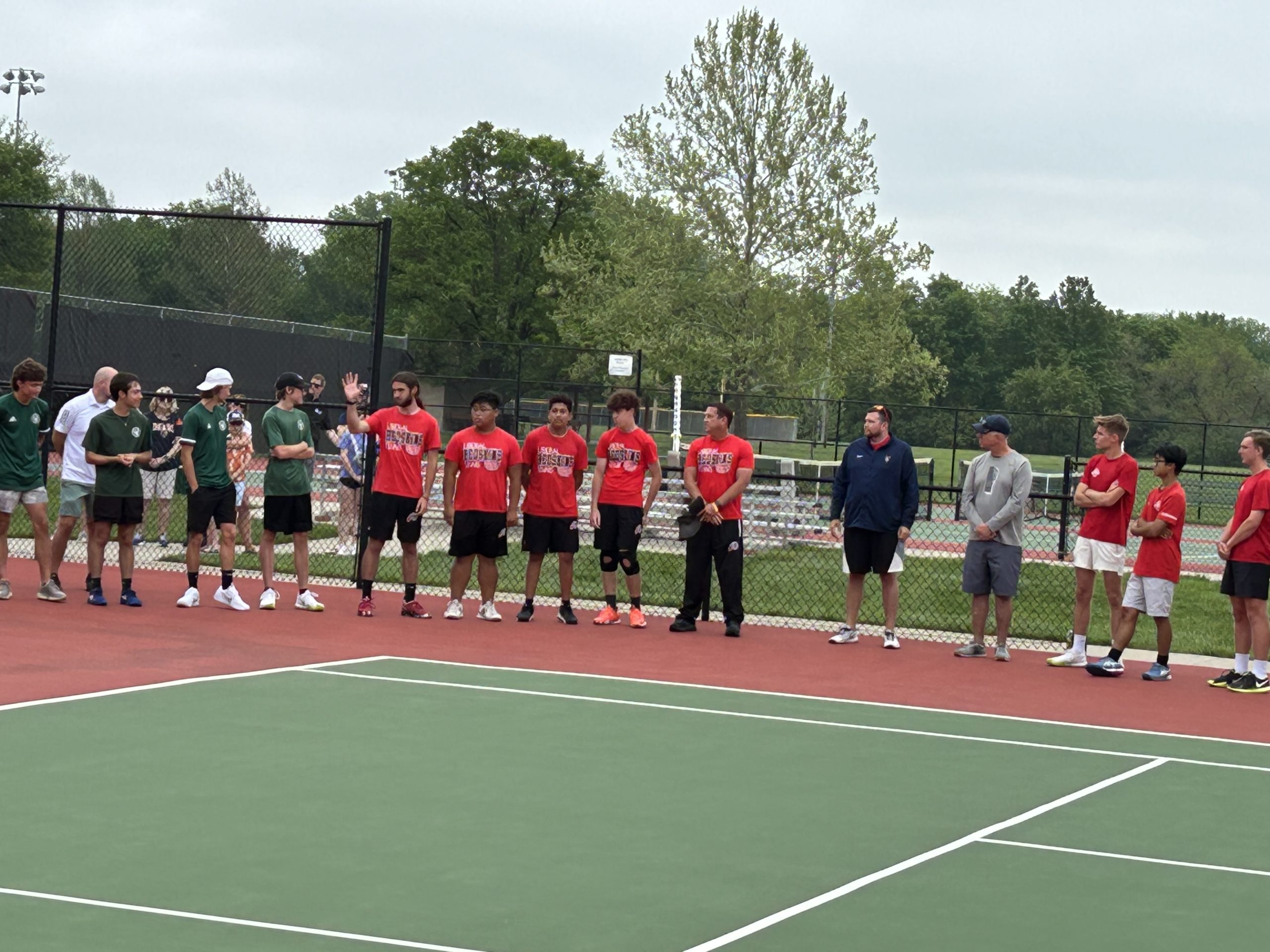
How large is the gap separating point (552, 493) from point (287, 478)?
7.21 feet

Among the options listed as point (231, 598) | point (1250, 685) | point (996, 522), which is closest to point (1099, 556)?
point (996, 522)

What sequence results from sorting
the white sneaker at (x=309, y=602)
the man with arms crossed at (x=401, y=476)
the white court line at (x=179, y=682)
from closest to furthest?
the white court line at (x=179, y=682)
the man with arms crossed at (x=401, y=476)
the white sneaker at (x=309, y=602)

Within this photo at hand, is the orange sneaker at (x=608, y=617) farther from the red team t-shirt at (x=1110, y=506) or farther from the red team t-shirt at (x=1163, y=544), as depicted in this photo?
the red team t-shirt at (x=1163, y=544)

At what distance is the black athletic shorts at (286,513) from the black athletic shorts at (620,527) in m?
2.45

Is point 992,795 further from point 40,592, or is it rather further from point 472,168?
point 472,168

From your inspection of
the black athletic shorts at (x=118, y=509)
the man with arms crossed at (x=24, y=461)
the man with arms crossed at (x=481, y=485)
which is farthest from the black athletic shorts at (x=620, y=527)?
the man with arms crossed at (x=24, y=461)

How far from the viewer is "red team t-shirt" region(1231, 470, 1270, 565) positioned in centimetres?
1171

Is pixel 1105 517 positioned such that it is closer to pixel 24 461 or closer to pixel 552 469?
pixel 552 469

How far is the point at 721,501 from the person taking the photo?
45.4ft

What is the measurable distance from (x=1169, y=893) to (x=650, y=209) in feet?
134

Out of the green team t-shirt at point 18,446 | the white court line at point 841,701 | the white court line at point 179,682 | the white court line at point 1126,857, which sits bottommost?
the white court line at point 179,682

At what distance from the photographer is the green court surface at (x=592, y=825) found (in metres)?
5.44

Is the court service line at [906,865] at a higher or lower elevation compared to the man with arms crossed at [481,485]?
lower

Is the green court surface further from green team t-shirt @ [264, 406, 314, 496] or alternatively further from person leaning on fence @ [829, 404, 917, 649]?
green team t-shirt @ [264, 406, 314, 496]
